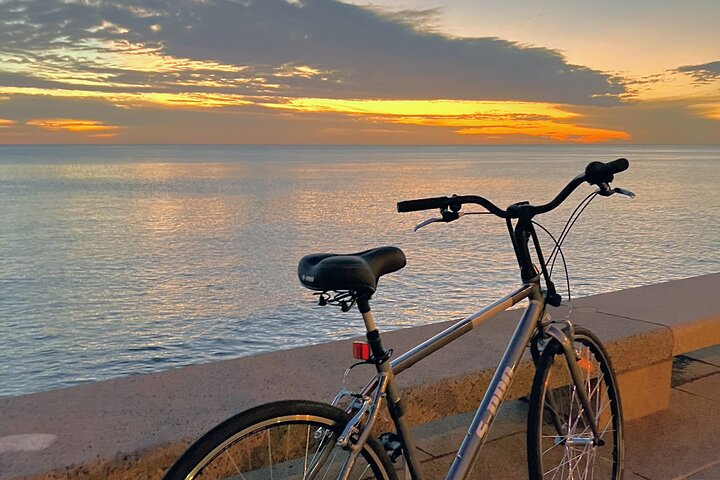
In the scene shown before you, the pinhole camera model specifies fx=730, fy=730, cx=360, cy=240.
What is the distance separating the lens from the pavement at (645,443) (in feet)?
12.0

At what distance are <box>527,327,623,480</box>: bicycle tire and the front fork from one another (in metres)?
0.01

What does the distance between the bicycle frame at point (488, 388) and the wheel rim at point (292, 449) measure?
6 centimetres

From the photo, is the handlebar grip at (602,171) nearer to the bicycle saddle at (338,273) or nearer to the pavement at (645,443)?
the bicycle saddle at (338,273)

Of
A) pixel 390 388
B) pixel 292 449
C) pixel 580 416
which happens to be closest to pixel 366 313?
pixel 390 388

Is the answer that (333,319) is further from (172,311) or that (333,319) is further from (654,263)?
(654,263)

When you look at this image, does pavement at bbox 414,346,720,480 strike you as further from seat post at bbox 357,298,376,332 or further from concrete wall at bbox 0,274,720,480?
seat post at bbox 357,298,376,332

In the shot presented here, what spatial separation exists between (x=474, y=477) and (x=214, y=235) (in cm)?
2077

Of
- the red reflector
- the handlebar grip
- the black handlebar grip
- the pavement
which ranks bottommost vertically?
the pavement

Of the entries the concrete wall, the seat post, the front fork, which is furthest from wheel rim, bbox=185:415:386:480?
the front fork

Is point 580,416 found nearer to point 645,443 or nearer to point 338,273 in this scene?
point 645,443

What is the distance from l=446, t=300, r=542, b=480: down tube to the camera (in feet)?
8.17

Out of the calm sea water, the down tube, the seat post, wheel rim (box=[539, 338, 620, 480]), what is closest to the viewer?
the seat post

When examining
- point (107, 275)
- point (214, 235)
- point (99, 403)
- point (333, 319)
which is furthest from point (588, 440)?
point (214, 235)

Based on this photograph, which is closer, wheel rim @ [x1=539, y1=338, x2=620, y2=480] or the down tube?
the down tube
